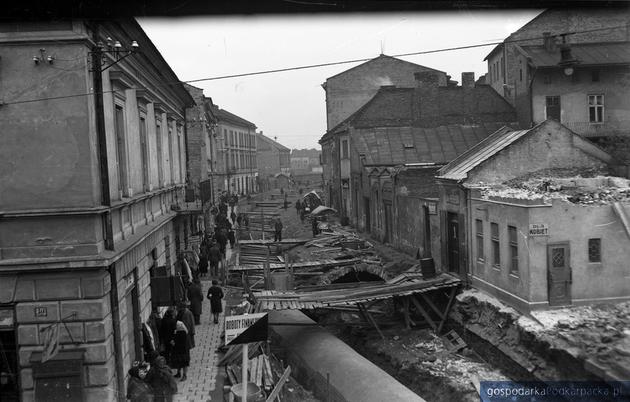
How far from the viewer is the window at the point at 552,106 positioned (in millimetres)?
30406

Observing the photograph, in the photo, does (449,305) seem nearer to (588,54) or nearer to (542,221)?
(542,221)

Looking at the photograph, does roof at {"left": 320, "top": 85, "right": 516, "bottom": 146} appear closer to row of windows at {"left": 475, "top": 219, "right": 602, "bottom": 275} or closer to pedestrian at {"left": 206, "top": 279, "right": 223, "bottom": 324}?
row of windows at {"left": 475, "top": 219, "right": 602, "bottom": 275}

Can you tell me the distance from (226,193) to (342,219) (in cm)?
1707

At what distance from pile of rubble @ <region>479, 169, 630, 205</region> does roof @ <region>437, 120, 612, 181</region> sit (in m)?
0.75

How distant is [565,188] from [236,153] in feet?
173

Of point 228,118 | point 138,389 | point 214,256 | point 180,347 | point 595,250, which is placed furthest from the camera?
point 228,118

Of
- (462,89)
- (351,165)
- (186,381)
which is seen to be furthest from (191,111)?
(186,381)

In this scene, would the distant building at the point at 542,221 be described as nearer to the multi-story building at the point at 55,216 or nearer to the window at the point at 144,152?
the window at the point at 144,152

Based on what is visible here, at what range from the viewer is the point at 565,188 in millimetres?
14609

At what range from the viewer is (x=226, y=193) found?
5200 cm

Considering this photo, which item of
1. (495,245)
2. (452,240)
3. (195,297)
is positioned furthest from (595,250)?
(195,297)

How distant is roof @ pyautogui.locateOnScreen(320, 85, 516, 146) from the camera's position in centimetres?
3341

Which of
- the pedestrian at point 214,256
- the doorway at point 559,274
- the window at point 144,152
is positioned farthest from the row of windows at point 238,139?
the doorway at point 559,274

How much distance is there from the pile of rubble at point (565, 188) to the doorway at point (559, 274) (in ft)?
3.89
